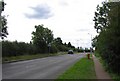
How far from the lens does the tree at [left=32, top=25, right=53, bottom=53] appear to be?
79.6m

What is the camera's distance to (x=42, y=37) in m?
81.6

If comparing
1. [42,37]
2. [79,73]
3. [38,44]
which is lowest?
[79,73]

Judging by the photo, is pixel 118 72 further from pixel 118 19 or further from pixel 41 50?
pixel 41 50

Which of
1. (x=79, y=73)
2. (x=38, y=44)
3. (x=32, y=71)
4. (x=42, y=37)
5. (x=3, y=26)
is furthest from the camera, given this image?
(x=42, y=37)

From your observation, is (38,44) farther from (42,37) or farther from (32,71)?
(32,71)

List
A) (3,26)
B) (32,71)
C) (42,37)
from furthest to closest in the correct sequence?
(42,37)
(3,26)
(32,71)

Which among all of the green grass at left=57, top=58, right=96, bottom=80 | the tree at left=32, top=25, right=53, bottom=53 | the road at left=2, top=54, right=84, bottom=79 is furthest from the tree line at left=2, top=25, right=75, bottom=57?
the green grass at left=57, top=58, right=96, bottom=80

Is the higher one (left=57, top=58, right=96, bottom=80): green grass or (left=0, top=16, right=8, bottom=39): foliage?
(left=0, top=16, right=8, bottom=39): foliage

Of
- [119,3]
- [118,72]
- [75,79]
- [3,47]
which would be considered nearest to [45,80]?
[75,79]

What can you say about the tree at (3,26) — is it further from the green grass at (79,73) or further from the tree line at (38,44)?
the green grass at (79,73)

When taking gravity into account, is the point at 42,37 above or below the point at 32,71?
above

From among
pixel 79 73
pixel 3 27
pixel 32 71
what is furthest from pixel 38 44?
pixel 79 73

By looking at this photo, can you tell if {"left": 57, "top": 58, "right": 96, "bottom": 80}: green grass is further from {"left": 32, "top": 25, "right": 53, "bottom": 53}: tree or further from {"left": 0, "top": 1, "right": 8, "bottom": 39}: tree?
{"left": 32, "top": 25, "right": 53, "bottom": 53}: tree

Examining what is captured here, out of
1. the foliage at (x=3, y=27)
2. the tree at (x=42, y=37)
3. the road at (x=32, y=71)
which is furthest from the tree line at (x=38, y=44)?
the road at (x=32, y=71)
